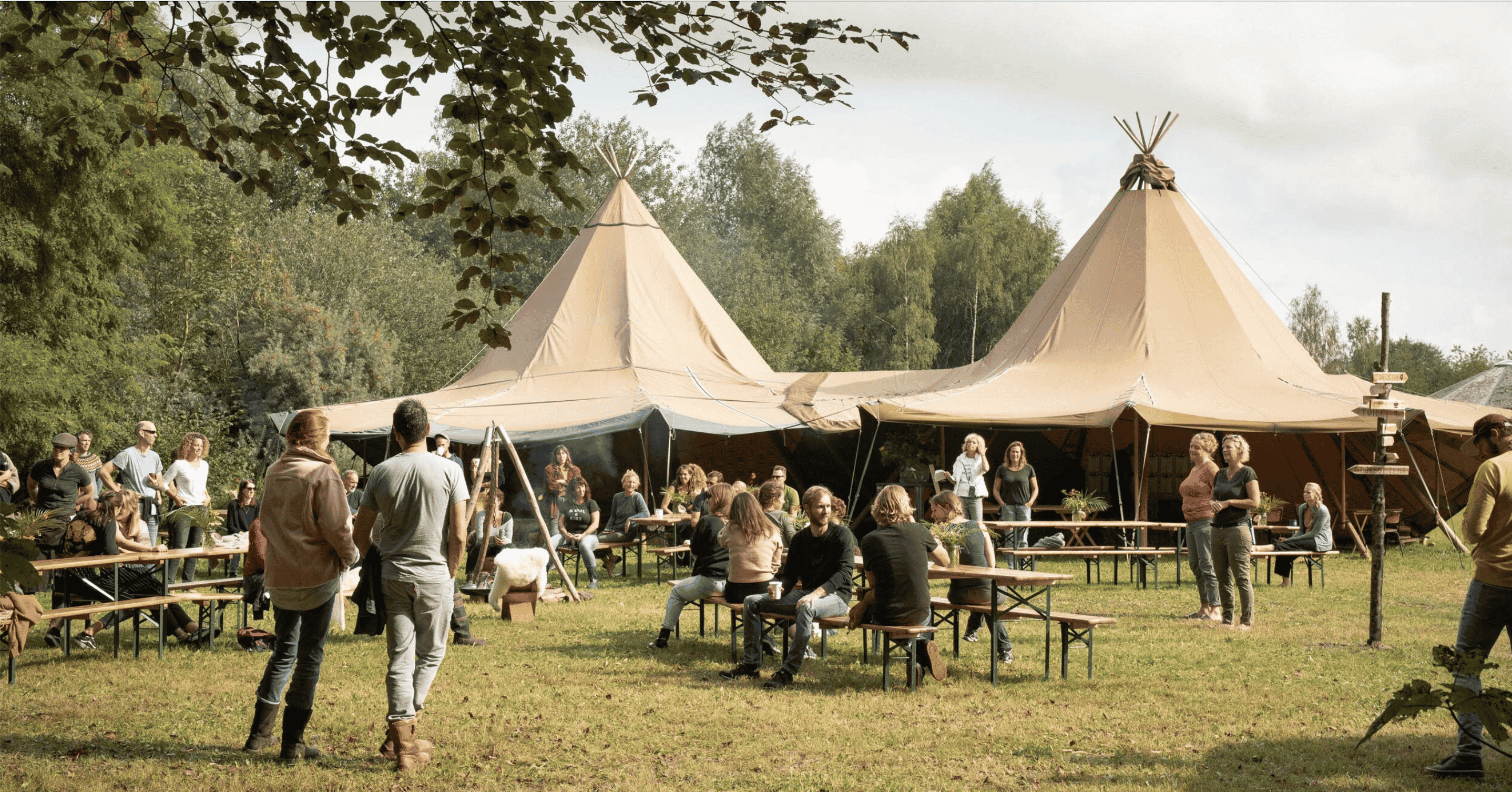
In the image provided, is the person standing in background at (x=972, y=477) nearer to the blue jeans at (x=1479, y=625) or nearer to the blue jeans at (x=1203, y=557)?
the blue jeans at (x=1203, y=557)

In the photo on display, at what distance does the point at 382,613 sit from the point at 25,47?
274 centimetres

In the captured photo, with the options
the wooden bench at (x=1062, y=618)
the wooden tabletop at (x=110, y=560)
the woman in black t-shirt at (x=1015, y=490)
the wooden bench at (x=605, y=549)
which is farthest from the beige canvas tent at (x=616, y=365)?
the wooden bench at (x=1062, y=618)

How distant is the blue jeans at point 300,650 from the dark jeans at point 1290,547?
388 inches

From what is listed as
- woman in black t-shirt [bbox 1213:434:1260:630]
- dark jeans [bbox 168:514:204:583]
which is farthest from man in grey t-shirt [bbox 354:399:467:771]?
woman in black t-shirt [bbox 1213:434:1260:630]

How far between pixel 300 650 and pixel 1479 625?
4.64m

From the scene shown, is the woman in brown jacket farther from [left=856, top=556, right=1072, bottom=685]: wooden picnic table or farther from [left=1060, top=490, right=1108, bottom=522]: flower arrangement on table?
[left=1060, top=490, right=1108, bottom=522]: flower arrangement on table

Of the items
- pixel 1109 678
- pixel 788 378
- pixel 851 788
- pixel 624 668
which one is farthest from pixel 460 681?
pixel 788 378

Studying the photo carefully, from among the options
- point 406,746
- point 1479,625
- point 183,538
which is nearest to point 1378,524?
point 1479,625

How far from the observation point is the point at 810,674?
293 inches

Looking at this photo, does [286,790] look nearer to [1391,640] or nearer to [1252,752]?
[1252,752]

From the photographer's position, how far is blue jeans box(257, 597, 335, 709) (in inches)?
201

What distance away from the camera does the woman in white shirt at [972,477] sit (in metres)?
13.0

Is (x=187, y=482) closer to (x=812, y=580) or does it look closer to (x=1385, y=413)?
(x=812, y=580)

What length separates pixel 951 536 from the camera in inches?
304
